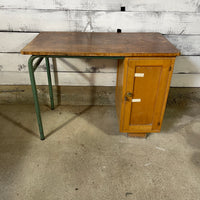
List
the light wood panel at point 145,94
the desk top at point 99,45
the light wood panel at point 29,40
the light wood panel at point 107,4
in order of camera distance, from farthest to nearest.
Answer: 1. the light wood panel at point 29,40
2. the light wood panel at point 107,4
3. the light wood panel at point 145,94
4. the desk top at point 99,45

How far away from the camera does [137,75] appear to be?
1.46 metres

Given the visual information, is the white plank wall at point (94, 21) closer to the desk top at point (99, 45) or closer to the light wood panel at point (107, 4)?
the light wood panel at point (107, 4)

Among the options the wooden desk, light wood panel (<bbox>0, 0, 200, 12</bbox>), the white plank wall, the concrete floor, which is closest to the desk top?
the wooden desk

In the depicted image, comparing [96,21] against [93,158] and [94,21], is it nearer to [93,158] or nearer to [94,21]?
[94,21]

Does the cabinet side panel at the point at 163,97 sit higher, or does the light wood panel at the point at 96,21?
the light wood panel at the point at 96,21

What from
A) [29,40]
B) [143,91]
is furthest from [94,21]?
[143,91]

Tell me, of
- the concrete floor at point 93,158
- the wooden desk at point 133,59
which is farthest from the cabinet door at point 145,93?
the concrete floor at point 93,158

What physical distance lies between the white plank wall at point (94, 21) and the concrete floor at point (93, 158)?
558 millimetres

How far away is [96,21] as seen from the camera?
5.96 feet

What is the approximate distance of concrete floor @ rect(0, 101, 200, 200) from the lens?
137cm

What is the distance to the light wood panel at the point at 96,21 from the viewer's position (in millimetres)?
1783

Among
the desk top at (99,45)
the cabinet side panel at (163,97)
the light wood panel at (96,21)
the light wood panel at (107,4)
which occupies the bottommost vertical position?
the cabinet side panel at (163,97)

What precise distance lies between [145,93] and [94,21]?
2.64 feet

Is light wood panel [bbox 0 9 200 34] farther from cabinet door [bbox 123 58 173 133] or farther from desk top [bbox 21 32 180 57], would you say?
cabinet door [bbox 123 58 173 133]
